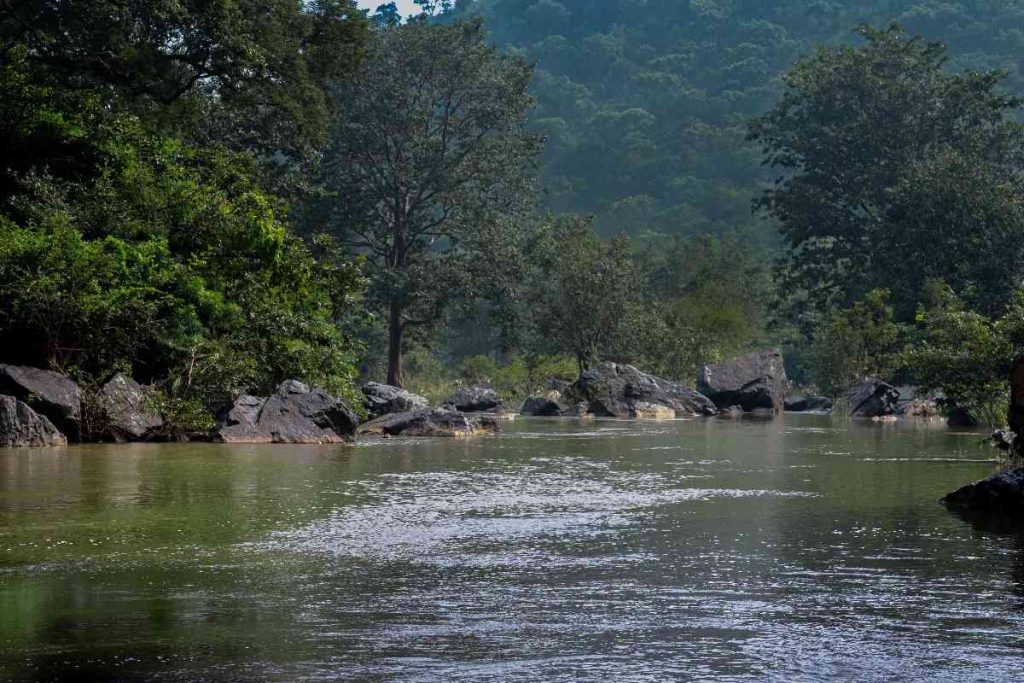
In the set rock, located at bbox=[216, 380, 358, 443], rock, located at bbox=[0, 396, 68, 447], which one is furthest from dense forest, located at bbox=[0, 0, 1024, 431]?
rock, located at bbox=[0, 396, 68, 447]

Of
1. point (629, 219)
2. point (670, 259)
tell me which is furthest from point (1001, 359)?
point (629, 219)

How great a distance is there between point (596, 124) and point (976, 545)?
10467 centimetres

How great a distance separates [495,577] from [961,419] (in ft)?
83.2

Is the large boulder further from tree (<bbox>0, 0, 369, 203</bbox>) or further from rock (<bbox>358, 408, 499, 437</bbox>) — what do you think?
rock (<bbox>358, 408, 499, 437</bbox>)

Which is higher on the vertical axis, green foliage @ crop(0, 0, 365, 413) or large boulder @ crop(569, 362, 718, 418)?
green foliage @ crop(0, 0, 365, 413)

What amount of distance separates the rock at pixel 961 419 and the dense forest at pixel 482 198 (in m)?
1.73

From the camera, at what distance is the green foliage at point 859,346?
47.0 meters

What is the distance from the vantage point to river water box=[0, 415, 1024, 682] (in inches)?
217

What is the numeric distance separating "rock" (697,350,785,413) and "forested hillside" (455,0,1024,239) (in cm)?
5246

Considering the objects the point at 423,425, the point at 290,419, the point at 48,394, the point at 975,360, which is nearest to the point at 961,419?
the point at 975,360

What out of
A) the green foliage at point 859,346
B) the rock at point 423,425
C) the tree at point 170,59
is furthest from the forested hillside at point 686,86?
the rock at point 423,425

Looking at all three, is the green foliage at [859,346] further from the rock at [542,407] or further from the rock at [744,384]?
the rock at [542,407]

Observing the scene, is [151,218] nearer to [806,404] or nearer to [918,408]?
[918,408]

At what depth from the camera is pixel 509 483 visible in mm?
13805
